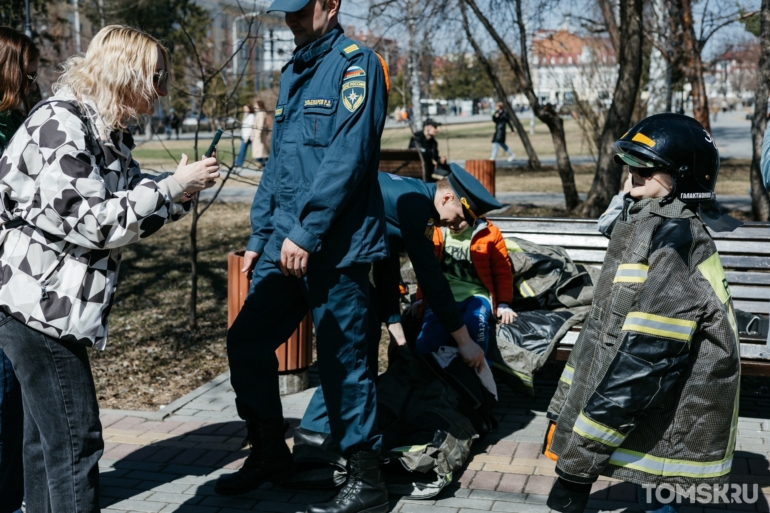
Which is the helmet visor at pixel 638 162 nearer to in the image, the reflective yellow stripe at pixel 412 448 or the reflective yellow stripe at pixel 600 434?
the reflective yellow stripe at pixel 600 434

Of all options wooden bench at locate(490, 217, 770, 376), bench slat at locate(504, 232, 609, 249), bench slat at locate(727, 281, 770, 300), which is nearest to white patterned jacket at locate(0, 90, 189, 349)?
wooden bench at locate(490, 217, 770, 376)

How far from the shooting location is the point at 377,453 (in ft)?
11.9

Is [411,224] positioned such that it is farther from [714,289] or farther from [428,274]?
[714,289]

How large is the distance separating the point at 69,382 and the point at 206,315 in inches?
184

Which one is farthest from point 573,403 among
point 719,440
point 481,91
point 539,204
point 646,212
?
point 481,91

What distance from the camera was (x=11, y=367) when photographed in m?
3.20

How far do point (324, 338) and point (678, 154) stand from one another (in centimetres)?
152

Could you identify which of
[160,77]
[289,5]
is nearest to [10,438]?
[160,77]

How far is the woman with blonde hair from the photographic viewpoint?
8.64ft

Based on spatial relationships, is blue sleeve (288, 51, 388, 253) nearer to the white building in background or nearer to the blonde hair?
the blonde hair

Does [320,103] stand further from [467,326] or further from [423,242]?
[467,326]

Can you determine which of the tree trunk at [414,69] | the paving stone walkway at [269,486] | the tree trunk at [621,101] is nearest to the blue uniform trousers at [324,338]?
the paving stone walkway at [269,486]

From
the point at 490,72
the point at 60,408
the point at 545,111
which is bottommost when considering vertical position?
the point at 60,408

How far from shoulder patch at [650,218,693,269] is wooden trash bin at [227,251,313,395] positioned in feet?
8.35
